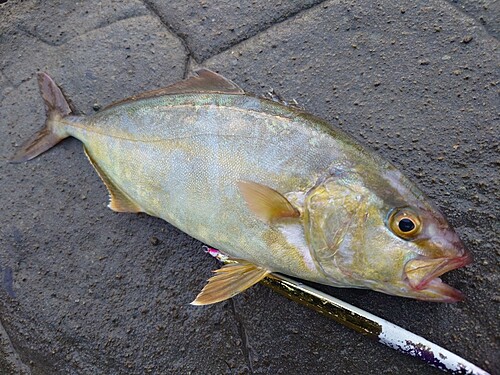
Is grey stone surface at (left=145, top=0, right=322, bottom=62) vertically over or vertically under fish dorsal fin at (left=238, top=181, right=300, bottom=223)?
over

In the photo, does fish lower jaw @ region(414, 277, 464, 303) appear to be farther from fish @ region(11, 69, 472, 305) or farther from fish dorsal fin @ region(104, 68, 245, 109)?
fish dorsal fin @ region(104, 68, 245, 109)

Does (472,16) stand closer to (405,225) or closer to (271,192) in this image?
(405,225)

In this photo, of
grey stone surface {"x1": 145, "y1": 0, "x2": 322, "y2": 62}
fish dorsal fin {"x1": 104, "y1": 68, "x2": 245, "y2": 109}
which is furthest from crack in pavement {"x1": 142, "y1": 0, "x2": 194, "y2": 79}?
fish dorsal fin {"x1": 104, "y1": 68, "x2": 245, "y2": 109}

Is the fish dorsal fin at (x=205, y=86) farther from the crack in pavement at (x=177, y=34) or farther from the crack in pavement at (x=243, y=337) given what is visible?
the crack in pavement at (x=243, y=337)

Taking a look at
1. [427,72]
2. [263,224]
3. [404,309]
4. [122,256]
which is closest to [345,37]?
[427,72]

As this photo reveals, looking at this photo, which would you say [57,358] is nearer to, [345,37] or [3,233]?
[3,233]

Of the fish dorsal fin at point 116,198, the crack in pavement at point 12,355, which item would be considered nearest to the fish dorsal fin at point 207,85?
the fish dorsal fin at point 116,198

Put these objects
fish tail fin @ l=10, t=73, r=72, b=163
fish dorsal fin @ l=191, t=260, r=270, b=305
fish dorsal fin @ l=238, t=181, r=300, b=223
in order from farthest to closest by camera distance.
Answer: fish tail fin @ l=10, t=73, r=72, b=163 < fish dorsal fin @ l=191, t=260, r=270, b=305 < fish dorsal fin @ l=238, t=181, r=300, b=223
